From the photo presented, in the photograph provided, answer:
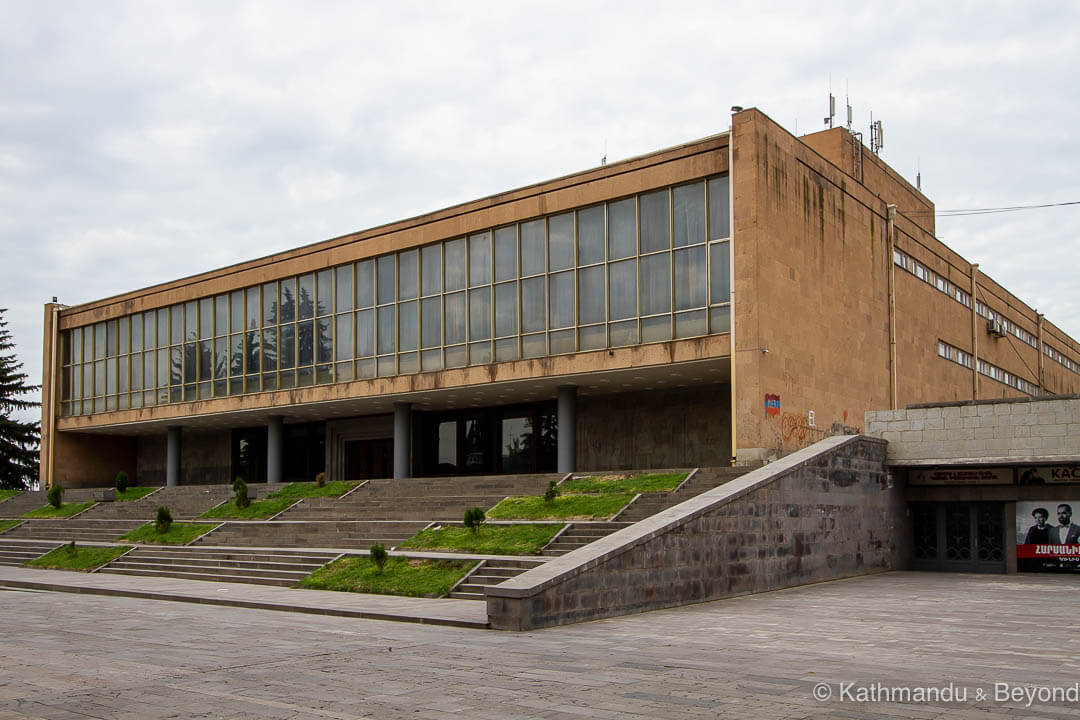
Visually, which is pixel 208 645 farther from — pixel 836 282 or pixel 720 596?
pixel 836 282

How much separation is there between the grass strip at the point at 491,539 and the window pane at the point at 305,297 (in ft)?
58.0

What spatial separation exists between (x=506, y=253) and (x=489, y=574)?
15.7 meters

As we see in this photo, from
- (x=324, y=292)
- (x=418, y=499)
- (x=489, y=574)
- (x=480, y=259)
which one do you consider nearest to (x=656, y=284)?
(x=480, y=259)

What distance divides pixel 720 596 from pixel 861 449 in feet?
24.3

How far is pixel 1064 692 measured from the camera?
28.4 ft

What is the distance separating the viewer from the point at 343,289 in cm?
3675

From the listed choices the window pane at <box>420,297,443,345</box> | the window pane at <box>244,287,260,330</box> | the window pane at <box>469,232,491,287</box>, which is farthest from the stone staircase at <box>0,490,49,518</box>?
the window pane at <box>469,232,491,287</box>

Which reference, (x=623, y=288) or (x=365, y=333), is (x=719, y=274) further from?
(x=365, y=333)

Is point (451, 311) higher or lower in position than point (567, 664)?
higher

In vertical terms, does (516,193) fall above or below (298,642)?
above

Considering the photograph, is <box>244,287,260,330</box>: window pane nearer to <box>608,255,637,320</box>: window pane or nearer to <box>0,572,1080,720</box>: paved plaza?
<box>608,255,637,320</box>: window pane

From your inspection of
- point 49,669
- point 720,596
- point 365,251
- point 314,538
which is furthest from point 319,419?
point 49,669

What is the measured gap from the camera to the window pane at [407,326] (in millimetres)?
34219

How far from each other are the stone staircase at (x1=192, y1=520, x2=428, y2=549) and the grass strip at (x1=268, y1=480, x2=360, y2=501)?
3.10 meters
